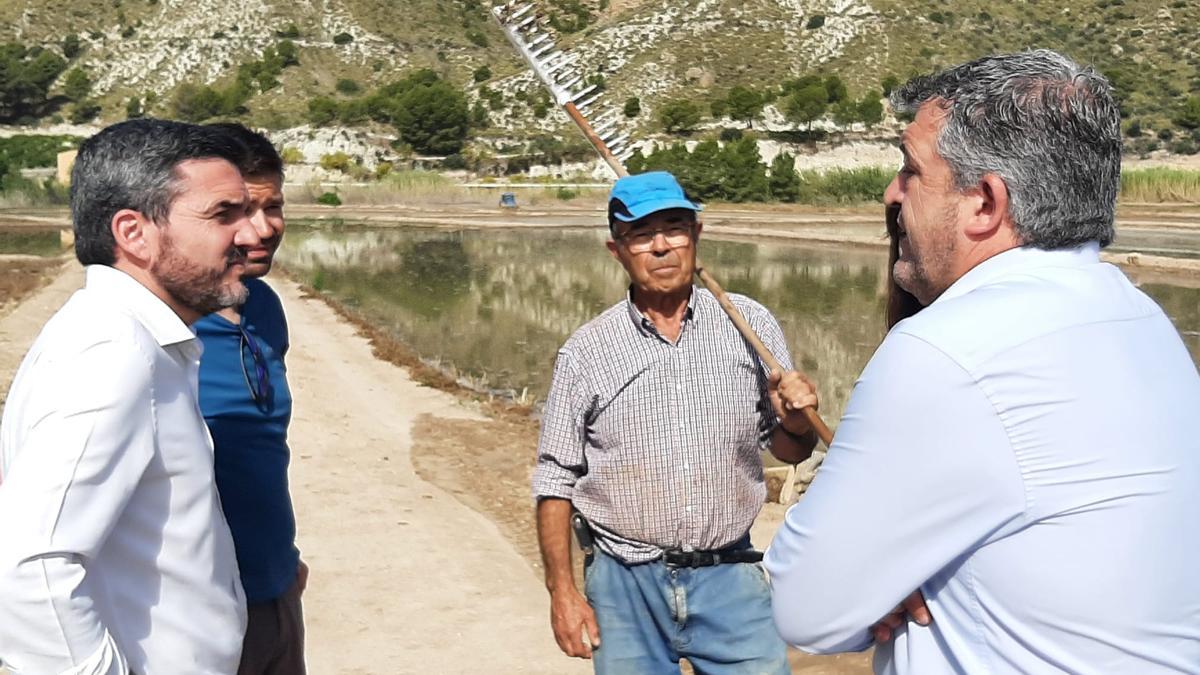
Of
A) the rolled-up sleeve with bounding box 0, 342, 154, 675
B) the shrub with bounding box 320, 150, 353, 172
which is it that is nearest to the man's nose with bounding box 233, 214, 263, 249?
the rolled-up sleeve with bounding box 0, 342, 154, 675

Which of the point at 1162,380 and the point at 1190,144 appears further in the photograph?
the point at 1190,144

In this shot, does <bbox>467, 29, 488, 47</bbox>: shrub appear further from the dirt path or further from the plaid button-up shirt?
the plaid button-up shirt

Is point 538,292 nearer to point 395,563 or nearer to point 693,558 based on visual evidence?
point 395,563

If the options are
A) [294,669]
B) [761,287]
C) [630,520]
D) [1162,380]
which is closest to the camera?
[1162,380]

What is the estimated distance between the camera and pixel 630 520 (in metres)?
3.43

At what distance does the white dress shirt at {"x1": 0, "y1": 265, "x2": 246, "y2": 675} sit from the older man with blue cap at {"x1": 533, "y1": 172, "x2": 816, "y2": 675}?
3.63 ft

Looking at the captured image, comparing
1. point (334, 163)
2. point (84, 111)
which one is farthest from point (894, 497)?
point (84, 111)

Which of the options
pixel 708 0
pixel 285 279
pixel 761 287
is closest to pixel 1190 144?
pixel 708 0

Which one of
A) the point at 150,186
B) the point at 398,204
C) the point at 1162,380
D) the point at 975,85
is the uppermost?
the point at 975,85

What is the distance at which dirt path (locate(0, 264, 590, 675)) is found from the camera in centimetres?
591

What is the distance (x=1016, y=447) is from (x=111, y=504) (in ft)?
5.12

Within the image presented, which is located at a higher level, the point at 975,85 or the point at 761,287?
the point at 975,85

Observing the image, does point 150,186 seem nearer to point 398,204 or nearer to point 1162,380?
point 1162,380

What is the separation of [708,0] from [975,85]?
8414 centimetres
